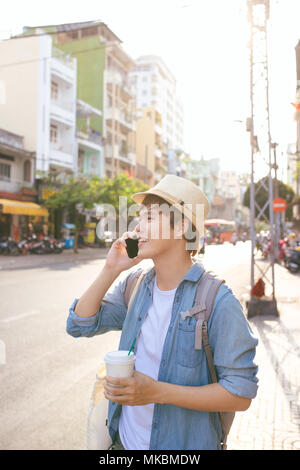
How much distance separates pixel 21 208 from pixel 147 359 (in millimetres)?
24813

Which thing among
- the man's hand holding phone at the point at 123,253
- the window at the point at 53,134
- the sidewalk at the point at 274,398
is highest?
the window at the point at 53,134

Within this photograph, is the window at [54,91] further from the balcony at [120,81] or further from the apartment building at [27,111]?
the balcony at [120,81]

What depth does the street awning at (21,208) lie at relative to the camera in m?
24.0

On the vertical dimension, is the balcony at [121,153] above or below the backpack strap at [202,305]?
above

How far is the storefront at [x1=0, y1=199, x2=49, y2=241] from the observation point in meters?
25.2

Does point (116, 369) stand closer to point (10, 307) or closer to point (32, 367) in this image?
point (32, 367)

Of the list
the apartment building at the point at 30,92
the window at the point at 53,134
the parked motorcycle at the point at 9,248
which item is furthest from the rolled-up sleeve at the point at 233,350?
the window at the point at 53,134

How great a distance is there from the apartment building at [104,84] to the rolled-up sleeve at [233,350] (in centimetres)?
3711

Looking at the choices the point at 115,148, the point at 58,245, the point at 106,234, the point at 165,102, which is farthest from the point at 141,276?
the point at 165,102

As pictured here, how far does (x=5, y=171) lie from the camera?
26.8 m

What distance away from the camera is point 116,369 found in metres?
1.41

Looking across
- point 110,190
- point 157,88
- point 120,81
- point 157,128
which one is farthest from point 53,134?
point 157,88

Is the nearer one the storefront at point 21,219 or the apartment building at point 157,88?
the storefront at point 21,219

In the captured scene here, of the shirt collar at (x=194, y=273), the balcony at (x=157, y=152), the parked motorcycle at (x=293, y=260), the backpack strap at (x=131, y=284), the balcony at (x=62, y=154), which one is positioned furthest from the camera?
the balcony at (x=157, y=152)
